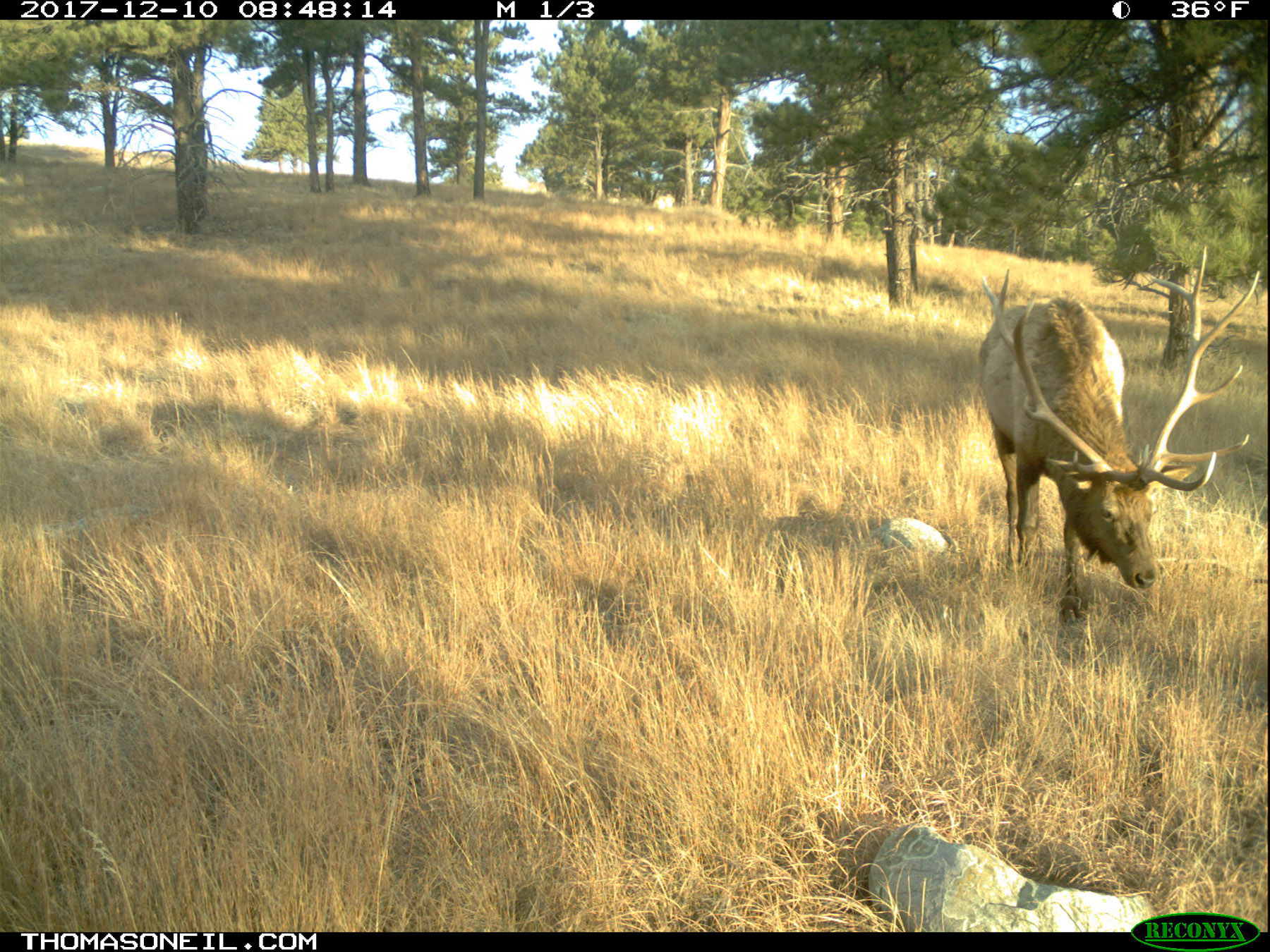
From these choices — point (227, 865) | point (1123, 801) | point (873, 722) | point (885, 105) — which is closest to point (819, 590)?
point (873, 722)

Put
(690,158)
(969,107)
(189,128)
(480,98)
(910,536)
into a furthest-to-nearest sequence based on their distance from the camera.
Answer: (480,98), (189,128), (690,158), (910,536), (969,107)

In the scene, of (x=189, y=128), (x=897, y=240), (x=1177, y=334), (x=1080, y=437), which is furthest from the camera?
(x=897, y=240)

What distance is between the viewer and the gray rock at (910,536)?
3857 millimetres

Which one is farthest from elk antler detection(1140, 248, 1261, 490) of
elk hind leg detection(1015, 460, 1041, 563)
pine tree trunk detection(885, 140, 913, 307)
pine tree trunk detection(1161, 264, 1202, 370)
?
pine tree trunk detection(885, 140, 913, 307)

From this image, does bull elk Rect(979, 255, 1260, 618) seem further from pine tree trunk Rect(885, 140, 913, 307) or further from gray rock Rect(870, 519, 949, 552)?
pine tree trunk Rect(885, 140, 913, 307)

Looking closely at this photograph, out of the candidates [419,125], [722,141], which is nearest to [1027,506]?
[722,141]

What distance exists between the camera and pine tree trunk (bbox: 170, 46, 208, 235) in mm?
10438

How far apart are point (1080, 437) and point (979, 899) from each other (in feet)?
7.21

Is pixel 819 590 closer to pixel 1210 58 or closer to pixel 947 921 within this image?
pixel 947 921

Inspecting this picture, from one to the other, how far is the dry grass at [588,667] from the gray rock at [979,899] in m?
0.13

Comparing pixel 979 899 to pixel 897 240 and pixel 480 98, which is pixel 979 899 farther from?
pixel 480 98

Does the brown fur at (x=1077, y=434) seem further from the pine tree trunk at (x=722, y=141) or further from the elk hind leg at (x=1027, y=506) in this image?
the pine tree trunk at (x=722, y=141)
